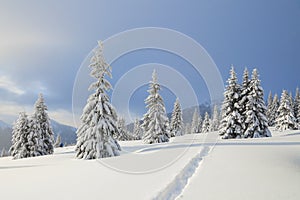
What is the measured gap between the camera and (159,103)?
35.6 meters

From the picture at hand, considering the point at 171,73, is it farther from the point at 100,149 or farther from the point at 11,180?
the point at 11,180

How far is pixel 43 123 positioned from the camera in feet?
124

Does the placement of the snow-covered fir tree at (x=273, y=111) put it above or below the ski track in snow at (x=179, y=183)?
above

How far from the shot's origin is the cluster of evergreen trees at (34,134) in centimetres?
3541

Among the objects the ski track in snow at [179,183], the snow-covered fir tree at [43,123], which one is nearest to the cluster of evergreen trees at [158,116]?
the ski track in snow at [179,183]

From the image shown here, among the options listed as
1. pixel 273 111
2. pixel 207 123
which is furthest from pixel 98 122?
pixel 273 111

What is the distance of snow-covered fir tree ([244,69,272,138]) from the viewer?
3102 centimetres

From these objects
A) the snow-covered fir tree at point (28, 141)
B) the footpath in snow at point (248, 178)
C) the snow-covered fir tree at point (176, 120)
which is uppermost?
the snow-covered fir tree at point (176, 120)

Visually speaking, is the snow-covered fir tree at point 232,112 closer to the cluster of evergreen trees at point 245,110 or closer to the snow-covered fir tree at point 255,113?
the cluster of evergreen trees at point 245,110

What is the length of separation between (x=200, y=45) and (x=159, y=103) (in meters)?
17.3

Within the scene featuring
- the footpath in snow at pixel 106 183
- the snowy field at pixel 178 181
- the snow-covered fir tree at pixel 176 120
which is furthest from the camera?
the snow-covered fir tree at pixel 176 120

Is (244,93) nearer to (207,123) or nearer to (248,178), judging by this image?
(248,178)

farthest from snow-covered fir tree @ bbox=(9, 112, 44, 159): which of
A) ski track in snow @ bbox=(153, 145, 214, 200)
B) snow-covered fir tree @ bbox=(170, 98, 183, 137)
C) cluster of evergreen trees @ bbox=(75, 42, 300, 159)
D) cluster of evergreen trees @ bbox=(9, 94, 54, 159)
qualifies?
snow-covered fir tree @ bbox=(170, 98, 183, 137)

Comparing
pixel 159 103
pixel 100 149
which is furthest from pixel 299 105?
pixel 100 149
